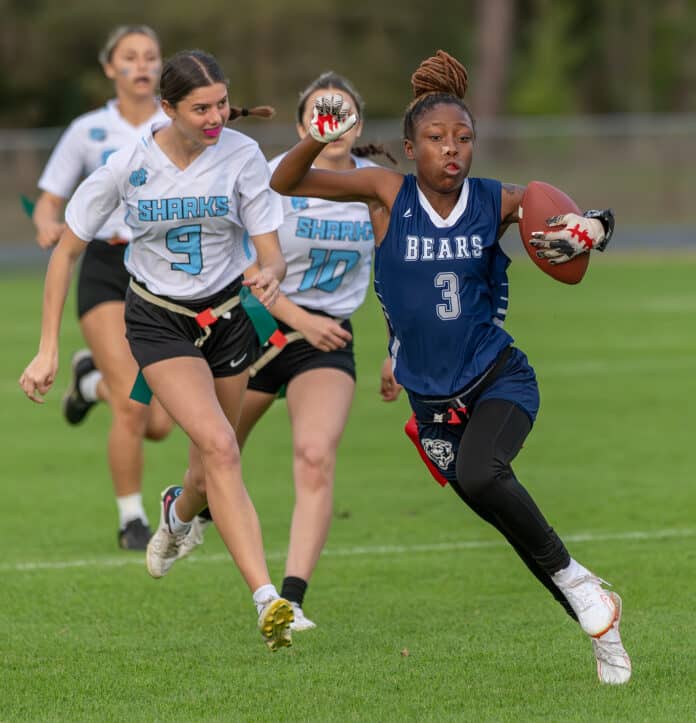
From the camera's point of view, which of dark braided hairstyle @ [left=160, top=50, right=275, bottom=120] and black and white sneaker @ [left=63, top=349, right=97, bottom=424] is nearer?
dark braided hairstyle @ [left=160, top=50, right=275, bottom=120]

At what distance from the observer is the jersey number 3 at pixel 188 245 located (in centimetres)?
644

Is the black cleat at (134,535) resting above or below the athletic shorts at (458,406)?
below

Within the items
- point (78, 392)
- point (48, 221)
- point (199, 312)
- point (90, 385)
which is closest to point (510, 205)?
point (199, 312)

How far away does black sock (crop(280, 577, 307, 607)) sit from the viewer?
21.5ft

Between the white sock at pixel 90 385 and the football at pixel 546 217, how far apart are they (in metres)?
5.75

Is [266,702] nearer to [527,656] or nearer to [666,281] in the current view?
[527,656]

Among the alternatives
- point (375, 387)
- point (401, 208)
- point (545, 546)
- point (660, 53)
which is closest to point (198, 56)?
point (401, 208)

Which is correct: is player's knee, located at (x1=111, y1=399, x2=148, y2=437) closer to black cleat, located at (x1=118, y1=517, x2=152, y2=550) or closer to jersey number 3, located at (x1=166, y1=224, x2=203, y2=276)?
black cleat, located at (x1=118, y1=517, x2=152, y2=550)

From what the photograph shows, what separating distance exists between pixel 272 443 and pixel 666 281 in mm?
14152

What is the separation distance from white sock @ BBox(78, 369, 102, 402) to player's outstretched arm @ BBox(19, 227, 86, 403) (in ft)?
14.7

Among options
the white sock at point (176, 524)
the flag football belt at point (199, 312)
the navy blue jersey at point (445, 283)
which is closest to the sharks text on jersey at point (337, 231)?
the flag football belt at point (199, 312)

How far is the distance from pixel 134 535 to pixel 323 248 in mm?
2017

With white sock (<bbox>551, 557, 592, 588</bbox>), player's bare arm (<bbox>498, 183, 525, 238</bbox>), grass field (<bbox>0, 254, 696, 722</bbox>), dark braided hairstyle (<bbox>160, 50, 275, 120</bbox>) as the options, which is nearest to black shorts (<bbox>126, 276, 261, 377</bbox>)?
dark braided hairstyle (<bbox>160, 50, 275, 120</bbox>)

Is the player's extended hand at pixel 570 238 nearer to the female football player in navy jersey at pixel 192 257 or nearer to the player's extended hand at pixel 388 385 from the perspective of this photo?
the female football player in navy jersey at pixel 192 257
